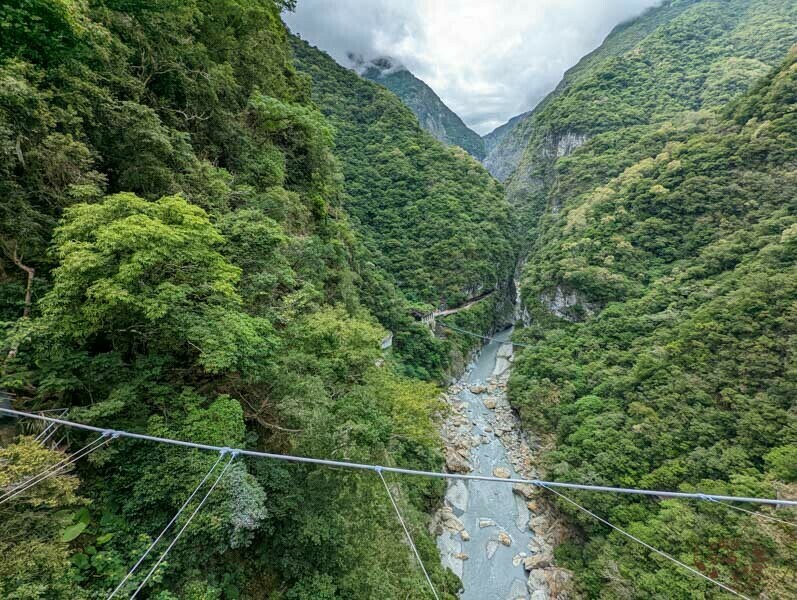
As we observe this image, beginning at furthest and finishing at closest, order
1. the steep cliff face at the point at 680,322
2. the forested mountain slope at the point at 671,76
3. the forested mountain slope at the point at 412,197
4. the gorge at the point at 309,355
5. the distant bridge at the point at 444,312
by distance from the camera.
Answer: the forested mountain slope at the point at 671,76 < the forested mountain slope at the point at 412,197 < the distant bridge at the point at 444,312 < the steep cliff face at the point at 680,322 < the gorge at the point at 309,355

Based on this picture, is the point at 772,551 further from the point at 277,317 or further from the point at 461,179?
the point at 461,179

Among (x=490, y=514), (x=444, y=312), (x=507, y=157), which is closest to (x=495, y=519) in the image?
(x=490, y=514)

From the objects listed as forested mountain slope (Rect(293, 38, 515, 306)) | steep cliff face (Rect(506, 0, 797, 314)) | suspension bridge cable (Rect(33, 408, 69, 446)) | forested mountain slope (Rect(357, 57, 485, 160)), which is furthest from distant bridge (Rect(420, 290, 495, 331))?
forested mountain slope (Rect(357, 57, 485, 160))

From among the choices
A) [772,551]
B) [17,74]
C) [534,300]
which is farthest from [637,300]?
[17,74]

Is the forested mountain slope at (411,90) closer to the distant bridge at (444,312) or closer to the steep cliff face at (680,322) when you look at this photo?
the steep cliff face at (680,322)

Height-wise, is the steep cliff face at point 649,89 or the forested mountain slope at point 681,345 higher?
the steep cliff face at point 649,89

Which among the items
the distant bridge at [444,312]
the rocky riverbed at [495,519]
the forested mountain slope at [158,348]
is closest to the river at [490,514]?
the rocky riverbed at [495,519]
